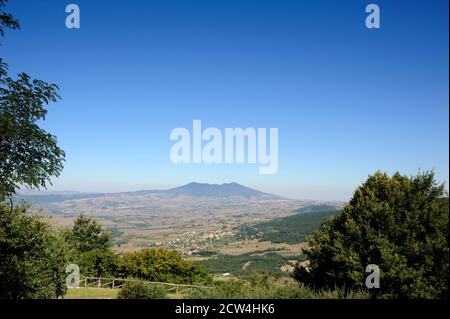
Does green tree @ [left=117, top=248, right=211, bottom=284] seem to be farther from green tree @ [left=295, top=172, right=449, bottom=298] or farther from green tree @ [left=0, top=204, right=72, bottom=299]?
green tree @ [left=295, top=172, right=449, bottom=298]

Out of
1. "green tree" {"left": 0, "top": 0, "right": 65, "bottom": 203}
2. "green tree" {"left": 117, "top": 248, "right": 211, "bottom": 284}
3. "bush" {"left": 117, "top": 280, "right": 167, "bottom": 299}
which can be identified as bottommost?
"green tree" {"left": 117, "top": 248, "right": 211, "bottom": 284}

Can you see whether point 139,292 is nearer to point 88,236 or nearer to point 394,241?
point 394,241

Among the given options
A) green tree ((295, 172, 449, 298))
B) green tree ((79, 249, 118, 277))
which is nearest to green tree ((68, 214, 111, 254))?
green tree ((79, 249, 118, 277))

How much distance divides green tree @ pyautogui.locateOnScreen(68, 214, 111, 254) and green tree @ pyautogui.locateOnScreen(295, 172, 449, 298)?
2041 inches

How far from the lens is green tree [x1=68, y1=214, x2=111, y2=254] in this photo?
217 ft

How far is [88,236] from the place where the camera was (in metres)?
67.8

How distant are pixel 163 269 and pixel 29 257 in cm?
3070

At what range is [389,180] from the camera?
24.8 m

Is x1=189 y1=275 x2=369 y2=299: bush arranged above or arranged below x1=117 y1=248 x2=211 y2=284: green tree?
above

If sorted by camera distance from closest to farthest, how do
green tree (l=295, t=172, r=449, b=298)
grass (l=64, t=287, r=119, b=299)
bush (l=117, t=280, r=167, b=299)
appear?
green tree (l=295, t=172, r=449, b=298) → bush (l=117, t=280, r=167, b=299) → grass (l=64, t=287, r=119, b=299)

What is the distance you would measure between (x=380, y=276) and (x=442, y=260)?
3.81 m

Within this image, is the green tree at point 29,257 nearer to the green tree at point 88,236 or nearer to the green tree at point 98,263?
the green tree at point 98,263

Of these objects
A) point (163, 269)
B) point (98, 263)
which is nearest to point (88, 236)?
point (98, 263)
